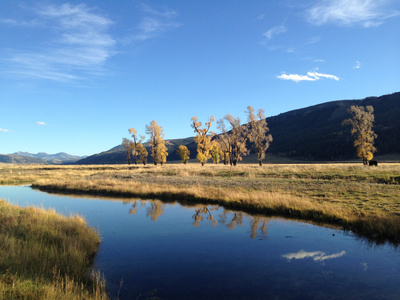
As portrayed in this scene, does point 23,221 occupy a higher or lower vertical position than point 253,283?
higher

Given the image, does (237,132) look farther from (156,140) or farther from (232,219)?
(232,219)

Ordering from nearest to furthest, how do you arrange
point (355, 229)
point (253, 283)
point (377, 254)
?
point (253, 283), point (377, 254), point (355, 229)

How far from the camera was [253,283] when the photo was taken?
8164mm

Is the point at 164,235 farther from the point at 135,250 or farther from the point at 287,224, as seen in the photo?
the point at 287,224

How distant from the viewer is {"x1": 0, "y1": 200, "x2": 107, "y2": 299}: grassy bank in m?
5.87

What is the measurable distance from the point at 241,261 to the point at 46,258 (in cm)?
686

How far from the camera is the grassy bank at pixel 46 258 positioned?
587 centimetres

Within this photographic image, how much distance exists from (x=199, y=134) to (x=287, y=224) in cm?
4866

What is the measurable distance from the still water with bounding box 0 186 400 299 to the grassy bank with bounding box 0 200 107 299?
2.78 ft

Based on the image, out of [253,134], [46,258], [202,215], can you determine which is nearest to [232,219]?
[202,215]

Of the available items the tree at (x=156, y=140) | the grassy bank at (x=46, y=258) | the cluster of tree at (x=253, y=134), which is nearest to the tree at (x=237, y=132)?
the cluster of tree at (x=253, y=134)

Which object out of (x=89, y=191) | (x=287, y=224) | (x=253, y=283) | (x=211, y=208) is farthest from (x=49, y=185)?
(x=253, y=283)

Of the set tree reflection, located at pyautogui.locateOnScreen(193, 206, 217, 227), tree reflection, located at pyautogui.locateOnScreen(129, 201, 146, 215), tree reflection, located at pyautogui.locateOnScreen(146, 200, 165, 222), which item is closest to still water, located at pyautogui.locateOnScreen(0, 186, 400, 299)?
tree reflection, located at pyautogui.locateOnScreen(193, 206, 217, 227)

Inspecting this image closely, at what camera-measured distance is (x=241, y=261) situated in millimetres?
9961
